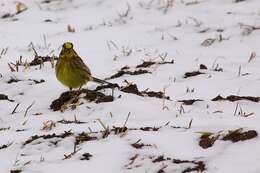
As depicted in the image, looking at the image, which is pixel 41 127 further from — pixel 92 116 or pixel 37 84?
pixel 37 84

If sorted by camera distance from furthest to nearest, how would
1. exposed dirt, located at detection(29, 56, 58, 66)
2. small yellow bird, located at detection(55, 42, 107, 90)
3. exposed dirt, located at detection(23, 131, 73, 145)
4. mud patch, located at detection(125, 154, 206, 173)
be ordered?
1. exposed dirt, located at detection(29, 56, 58, 66)
2. small yellow bird, located at detection(55, 42, 107, 90)
3. exposed dirt, located at detection(23, 131, 73, 145)
4. mud patch, located at detection(125, 154, 206, 173)

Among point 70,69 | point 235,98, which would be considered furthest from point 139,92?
point 235,98

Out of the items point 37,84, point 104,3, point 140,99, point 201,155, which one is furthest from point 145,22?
point 201,155

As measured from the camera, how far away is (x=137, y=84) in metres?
6.99

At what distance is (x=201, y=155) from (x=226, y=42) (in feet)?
14.6

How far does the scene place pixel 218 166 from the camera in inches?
166

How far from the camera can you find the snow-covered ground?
4488 mm

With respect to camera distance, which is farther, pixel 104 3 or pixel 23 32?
pixel 104 3

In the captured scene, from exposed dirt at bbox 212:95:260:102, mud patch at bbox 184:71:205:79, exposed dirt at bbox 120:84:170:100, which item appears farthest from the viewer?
mud patch at bbox 184:71:205:79

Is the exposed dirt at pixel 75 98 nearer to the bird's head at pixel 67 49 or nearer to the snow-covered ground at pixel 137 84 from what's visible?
the snow-covered ground at pixel 137 84

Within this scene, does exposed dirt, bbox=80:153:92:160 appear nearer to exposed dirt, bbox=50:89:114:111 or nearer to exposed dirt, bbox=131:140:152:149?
exposed dirt, bbox=131:140:152:149

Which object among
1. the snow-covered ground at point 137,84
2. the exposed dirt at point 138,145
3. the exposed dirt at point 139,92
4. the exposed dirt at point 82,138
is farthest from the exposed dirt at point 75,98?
the exposed dirt at point 138,145

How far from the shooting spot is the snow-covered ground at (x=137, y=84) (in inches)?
177

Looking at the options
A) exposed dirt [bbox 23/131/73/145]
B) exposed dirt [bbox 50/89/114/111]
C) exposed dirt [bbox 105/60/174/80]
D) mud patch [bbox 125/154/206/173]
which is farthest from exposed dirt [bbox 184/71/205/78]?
mud patch [bbox 125/154/206/173]
